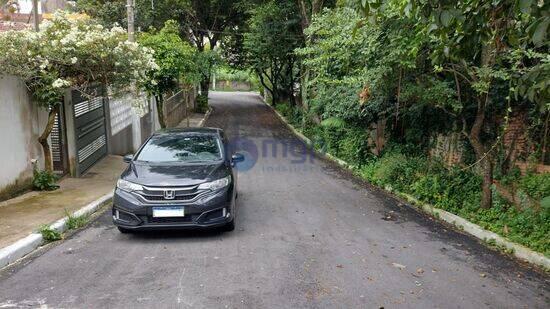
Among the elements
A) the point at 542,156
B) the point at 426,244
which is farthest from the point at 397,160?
the point at 426,244

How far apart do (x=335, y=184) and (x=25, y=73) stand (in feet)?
25.2

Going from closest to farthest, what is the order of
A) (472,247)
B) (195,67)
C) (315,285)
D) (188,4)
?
(315,285)
(472,247)
(195,67)
(188,4)

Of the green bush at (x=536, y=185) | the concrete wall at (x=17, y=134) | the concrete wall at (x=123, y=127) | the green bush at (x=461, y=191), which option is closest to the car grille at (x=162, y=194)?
the concrete wall at (x=17, y=134)

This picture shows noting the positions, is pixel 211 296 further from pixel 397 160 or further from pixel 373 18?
pixel 397 160

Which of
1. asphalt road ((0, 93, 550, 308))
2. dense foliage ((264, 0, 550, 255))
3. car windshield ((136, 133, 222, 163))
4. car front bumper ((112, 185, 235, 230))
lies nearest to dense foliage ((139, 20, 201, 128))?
dense foliage ((264, 0, 550, 255))

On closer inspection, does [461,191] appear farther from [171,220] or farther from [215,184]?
[171,220]

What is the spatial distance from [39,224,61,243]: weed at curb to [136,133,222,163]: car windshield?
1.74 meters

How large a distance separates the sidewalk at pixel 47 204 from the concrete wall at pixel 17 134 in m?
0.49

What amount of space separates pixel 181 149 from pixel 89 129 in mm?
6591

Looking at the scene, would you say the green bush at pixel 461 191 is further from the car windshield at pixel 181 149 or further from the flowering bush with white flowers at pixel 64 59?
the flowering bush with white flowers at pixel 64 59

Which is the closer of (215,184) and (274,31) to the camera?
(215,184)

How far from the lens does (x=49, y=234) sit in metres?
7.25

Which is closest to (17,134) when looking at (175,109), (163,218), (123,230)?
(123,230)

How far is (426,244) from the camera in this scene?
7289 mm
